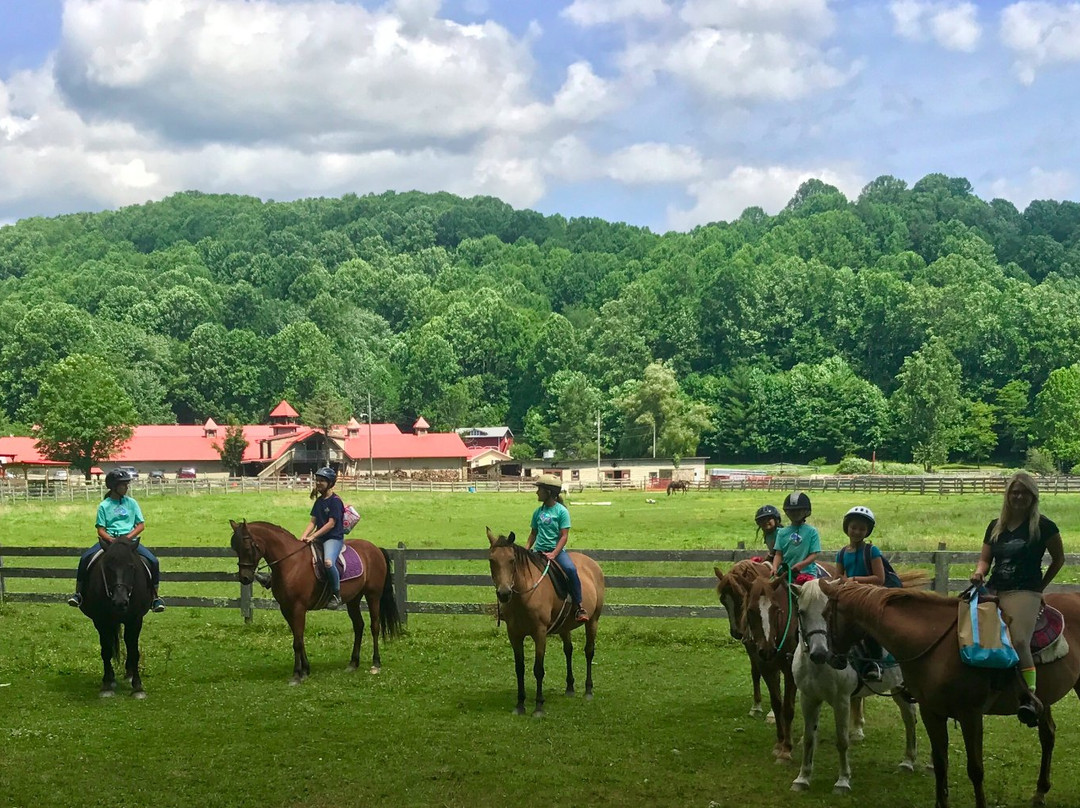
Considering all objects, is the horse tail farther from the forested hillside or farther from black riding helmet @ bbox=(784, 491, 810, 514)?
the forested hillside

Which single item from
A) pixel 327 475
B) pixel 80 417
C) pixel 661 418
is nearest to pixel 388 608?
pixel 327 475

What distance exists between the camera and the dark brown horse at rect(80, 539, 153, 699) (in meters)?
11.6

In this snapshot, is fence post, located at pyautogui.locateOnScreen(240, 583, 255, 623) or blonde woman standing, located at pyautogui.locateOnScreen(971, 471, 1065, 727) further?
fence post, located at pyautogui.locateOnScreen(240, 583, 255, 623)

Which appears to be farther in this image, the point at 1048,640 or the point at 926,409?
the point at 926,409

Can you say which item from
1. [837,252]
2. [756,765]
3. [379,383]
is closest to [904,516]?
[756,765]

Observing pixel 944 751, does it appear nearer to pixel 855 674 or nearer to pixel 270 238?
pixel 855 674

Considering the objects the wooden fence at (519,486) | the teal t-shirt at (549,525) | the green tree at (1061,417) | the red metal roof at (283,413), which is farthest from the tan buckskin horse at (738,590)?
the red metal roof at (283,413)

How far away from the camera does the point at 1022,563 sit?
7.37m

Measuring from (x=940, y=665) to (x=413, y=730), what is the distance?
5.07 m

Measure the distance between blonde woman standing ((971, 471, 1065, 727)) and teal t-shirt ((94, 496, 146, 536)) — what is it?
8790mm

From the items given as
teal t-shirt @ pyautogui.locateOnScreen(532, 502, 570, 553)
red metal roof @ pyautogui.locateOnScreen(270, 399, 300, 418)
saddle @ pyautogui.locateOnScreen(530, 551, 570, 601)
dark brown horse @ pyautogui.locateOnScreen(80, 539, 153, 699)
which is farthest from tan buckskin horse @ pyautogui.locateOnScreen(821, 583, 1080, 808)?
red metal roof @ pyautogui.locateOnScreen(270, 399, 300, 418)

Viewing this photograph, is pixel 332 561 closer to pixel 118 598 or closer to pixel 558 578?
pixel 118 598

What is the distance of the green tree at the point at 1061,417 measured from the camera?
88375mm

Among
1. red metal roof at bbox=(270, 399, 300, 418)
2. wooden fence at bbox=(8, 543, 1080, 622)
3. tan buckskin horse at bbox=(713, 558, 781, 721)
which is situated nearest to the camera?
tan buckskin horse at bbox=(713, 558, 781, 721)
